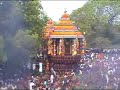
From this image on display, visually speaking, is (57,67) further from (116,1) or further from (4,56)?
(116,1)

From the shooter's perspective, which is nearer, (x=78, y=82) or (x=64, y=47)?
(x=78, y=82)

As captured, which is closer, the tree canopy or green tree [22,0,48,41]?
the tree canopy

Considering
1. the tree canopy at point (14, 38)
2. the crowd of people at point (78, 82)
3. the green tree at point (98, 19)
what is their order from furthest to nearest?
the green tree at point (98, 19) → the tree canopy at point (14, 38) → the crowd of people at point (78, 82)

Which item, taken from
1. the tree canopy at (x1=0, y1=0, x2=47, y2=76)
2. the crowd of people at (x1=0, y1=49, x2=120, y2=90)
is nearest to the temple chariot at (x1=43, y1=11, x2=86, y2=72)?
the tree canopy at (x1=0, y1=0, x2=47, y2=76)

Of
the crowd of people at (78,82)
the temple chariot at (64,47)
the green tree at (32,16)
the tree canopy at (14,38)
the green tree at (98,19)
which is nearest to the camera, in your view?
the crowd of people at (78,82)

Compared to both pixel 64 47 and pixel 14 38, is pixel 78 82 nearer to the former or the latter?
pixel 14 38

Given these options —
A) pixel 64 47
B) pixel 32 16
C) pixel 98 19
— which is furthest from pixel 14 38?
pixel 98 19

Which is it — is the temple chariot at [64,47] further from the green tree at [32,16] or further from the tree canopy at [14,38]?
the tree canopy at [14,38]

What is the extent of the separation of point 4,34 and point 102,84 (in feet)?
17.9

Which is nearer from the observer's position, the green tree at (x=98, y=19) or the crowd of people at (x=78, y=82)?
the crowd of people at (x=78, y=82)

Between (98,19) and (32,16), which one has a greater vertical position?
(98,19)

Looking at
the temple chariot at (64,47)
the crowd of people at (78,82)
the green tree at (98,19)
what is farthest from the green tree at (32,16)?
the green tree at (98,19)

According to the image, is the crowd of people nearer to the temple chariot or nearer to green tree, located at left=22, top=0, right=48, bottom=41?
the temple chariot

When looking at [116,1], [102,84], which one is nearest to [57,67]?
[102,84]
